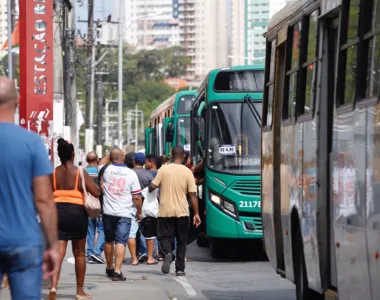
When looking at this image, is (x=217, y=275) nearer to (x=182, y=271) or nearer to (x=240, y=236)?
(x=182, y=271)

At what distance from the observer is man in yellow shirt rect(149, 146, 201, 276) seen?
16172 mm

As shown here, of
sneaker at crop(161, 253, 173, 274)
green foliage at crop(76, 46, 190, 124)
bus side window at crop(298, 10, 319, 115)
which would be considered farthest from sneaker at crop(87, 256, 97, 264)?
green foliage at crop(76, 46, 190, 124)

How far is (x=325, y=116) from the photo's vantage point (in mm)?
9594

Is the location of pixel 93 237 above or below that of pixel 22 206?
below

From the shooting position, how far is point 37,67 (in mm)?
21125

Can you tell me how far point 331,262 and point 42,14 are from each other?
485 inches

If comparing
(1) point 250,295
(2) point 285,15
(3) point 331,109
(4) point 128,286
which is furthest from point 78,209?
(3) point 331,109

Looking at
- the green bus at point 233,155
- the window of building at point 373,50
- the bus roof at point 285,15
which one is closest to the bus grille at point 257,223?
the green bus at point 233,155

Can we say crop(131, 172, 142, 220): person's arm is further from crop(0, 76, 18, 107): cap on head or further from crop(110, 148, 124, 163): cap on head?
crop(0, 76, 18, 107): cap on head

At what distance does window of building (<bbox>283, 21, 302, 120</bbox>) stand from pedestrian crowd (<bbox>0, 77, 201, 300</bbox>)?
2.18 meters

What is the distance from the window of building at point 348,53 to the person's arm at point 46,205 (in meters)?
2.56

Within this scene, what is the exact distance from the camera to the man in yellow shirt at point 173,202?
53.1ft

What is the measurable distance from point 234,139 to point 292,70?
7.91 m

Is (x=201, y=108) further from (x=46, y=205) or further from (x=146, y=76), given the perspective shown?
(x=146, y=76)
